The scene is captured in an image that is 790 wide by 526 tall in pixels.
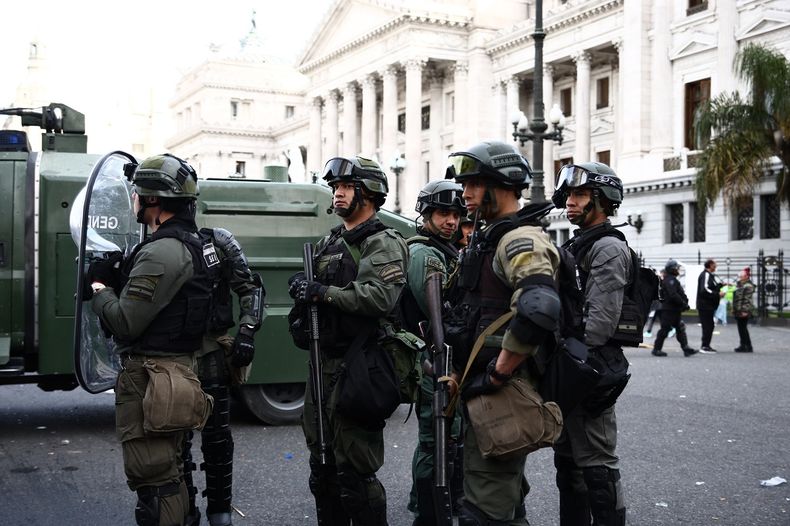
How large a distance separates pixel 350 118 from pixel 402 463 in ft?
188

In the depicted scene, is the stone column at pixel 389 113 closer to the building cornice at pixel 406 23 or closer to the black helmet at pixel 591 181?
the building cornice at pixel 406 23

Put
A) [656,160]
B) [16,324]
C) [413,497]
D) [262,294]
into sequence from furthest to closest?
[656,160]
[16,324]
[413,497]
[262,294]

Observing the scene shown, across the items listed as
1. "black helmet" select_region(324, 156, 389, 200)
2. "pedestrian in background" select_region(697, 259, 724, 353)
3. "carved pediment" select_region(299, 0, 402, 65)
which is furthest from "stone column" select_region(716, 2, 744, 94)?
"black helmet" select_region(324, 156, 389, 200)

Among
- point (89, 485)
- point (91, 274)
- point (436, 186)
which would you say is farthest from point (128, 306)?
point (89, 485)

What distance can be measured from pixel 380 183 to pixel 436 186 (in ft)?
3.27

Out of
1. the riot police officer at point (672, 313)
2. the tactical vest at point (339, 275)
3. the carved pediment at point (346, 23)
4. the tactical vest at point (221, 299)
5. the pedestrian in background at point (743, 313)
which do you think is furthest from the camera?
the carved pediment at point (346, 23)

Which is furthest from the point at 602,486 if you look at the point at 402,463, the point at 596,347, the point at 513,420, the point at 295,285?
the point at 402,463

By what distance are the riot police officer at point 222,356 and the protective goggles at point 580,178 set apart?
1750mm

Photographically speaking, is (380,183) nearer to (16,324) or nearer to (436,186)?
(436,186)

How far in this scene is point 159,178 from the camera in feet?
14.7

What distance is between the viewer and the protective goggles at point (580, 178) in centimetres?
498

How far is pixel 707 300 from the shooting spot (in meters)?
16.8

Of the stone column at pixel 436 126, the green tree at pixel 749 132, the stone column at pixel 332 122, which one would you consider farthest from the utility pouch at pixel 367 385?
the stone column at pixel 332 122

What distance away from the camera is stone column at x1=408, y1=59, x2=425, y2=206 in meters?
55.3
